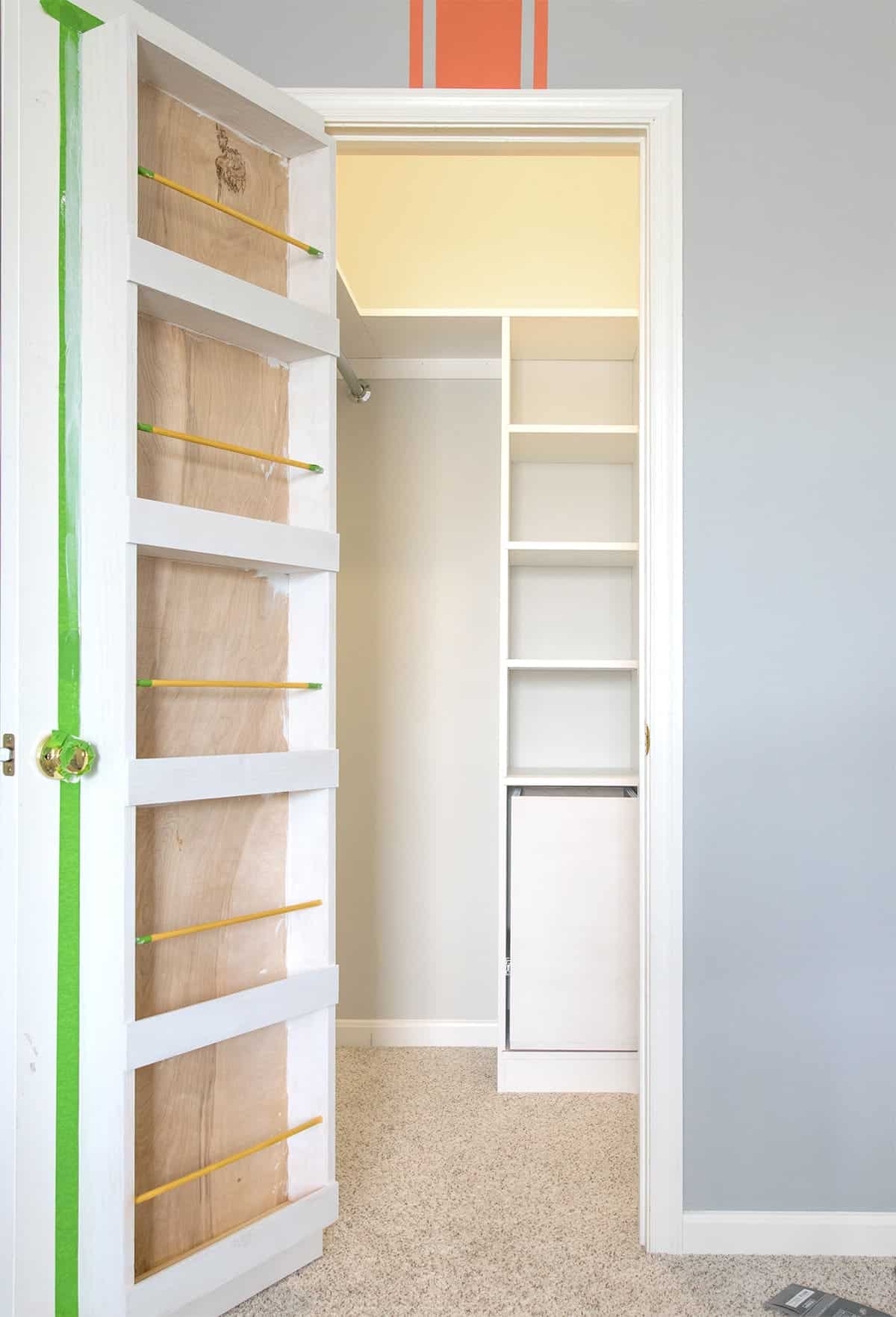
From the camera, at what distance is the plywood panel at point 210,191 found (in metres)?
1.70

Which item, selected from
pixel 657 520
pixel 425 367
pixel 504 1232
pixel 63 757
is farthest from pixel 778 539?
pixel 425 367

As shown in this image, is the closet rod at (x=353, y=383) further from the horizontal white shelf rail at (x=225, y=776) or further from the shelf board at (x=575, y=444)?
the horizontal white shelf rail at (x=225, y=776)

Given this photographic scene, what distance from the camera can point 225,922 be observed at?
1700 mm

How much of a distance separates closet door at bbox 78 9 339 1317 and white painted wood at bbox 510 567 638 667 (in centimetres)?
137

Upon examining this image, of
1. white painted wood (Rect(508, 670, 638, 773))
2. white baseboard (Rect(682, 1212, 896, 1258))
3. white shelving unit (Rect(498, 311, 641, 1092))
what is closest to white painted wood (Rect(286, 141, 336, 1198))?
white baseboard (Rect(682, 1212, 896, 1258))

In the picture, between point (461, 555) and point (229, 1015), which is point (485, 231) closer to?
point (461, 555)

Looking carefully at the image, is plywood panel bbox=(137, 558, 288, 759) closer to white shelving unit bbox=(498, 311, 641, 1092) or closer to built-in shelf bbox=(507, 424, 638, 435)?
white shelving unit bbox=(498, 311, 641, 1092)

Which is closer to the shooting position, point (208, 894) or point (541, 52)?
point (208, 894)

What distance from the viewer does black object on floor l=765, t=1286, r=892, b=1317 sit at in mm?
1686

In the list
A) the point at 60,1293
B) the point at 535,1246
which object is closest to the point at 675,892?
the point at 535,1246

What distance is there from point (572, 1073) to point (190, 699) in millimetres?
1727

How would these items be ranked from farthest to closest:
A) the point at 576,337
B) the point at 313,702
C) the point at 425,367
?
the point at 425,367 < the point at 576,337 < the point at 313,702

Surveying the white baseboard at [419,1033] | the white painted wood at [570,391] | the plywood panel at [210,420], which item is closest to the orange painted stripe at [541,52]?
the plywood panel at [210,420]

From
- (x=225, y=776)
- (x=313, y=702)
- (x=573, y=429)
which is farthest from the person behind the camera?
(x=573, y=429)
